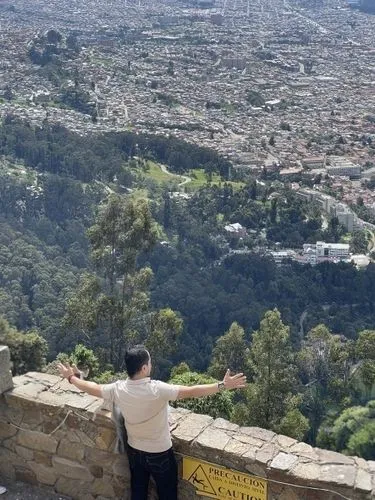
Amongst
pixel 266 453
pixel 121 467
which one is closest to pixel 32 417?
pixel 121 467

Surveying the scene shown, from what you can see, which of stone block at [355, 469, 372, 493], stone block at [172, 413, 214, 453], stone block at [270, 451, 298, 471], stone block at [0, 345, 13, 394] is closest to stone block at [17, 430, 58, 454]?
stone block at [0, 345, 13, 394]

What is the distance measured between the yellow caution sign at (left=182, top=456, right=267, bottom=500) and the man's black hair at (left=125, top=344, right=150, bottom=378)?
604 mm

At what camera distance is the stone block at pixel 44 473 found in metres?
4.15

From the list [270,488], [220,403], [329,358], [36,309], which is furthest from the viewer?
[36,309]

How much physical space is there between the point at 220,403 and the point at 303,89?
5445cm

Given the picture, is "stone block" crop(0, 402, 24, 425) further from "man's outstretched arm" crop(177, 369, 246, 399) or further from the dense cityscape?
"man's outstretched arm" crop(177, 369, 246, 399)

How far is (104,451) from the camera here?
3.96m

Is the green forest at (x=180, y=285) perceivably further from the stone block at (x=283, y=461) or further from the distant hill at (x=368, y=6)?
the distant hill at (x=368, y=6)

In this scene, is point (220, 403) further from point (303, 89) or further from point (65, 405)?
point (303, 89)

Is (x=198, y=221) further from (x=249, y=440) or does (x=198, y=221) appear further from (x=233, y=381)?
(x=233, y=381)

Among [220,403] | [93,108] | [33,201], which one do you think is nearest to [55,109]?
[93,108]

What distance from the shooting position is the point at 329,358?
13891mm

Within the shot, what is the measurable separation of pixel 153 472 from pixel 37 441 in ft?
2.61

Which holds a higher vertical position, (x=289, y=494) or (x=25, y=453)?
(x=289, y=494)
